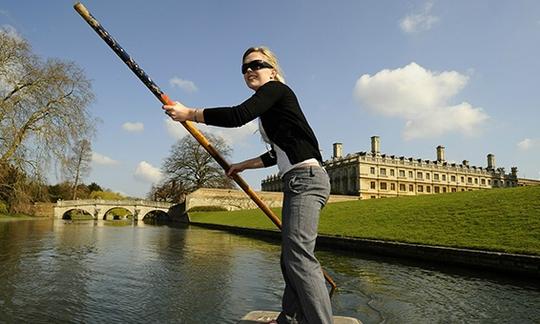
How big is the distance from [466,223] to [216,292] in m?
10.7

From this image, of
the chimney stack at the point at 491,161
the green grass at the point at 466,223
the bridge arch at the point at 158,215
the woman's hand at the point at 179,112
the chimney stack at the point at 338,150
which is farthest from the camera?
the chimney stack at the point at 491,161

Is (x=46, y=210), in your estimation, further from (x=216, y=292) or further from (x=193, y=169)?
(x=216, y=292)

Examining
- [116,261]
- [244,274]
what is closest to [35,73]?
[116,261]

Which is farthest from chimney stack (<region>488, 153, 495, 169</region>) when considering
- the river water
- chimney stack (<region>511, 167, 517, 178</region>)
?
the river water

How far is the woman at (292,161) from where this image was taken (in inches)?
97.7

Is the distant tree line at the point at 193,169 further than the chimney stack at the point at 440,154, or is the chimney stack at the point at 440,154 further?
the chimney stack at the point at 440,154

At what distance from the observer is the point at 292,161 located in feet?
8.65

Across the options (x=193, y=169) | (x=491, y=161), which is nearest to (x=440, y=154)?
(x=491, y=161)

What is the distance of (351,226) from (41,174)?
16.2m

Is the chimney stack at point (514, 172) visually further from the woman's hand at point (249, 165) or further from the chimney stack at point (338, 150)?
the woman's hand at point (249, 165)

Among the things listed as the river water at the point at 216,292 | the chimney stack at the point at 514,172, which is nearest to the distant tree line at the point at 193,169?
the river water at the point at 216,292

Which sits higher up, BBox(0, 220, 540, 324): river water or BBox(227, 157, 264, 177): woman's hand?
BBox(227, 157, 264, 177): woman's hand

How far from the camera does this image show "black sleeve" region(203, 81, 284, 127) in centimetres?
245

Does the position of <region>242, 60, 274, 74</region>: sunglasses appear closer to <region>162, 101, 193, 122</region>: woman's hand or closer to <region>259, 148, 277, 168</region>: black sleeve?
<region>162, 101, 193, 122</region>: woman's hand
